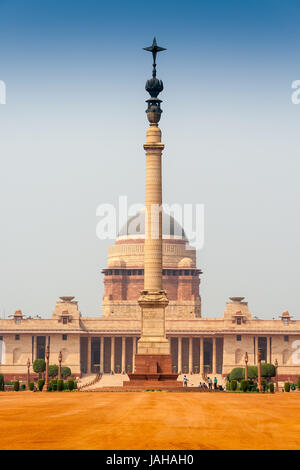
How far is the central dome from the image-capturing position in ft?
601

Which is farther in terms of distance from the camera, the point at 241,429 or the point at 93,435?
the point at 241,429

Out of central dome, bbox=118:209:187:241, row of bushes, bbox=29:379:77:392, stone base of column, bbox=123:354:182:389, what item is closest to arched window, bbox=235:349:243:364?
central dome, bbox=118:209:187:241

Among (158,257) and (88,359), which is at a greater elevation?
(158,257)

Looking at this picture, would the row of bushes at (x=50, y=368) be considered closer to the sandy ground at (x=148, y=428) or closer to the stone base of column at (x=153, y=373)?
the stone base of column at (x=153, y=373)

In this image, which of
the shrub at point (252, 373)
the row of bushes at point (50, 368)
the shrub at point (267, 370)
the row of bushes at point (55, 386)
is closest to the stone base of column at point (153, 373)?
the row of bushes at point (55, 386)

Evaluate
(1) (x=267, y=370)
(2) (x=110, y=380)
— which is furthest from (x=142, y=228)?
(1) (x=267, y=370)

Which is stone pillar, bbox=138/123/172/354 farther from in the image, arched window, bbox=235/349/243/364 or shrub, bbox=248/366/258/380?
arched window, bbox=235/349/243/364

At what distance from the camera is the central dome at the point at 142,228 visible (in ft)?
601

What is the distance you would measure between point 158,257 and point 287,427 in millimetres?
61270

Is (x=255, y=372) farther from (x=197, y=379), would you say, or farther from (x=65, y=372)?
(x=65, y=372)

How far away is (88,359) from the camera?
168 m

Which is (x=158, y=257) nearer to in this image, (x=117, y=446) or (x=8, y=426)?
(x=8, y=426)

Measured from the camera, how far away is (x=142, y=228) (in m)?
183
